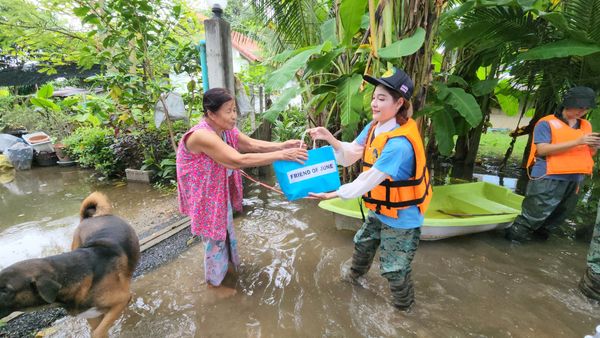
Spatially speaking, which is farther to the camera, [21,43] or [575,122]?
[21,43]

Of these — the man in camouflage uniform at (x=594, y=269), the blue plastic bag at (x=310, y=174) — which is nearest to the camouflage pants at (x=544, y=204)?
the man in camouflage uniform at (x=594, y=269)

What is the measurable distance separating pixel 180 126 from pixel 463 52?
5909 millimetres

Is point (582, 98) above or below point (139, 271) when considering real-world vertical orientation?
above

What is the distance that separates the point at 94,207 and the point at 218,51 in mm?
2351

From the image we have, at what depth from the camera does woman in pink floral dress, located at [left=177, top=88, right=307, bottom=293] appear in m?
2.29

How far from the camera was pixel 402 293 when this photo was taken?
2.48 metres

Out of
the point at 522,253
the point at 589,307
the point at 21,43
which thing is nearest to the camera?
the point at 589,307

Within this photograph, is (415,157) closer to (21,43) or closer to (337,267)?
(337,267)

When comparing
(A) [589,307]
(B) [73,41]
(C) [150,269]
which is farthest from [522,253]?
(B) [73,41]

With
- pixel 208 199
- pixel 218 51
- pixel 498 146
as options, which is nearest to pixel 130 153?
pixel 218 51

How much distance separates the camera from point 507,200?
14.6 feet

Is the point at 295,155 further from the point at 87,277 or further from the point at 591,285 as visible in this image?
the point at 591,285

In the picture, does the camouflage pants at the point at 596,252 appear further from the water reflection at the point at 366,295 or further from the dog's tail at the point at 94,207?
the dog's tail at the point at 94,207

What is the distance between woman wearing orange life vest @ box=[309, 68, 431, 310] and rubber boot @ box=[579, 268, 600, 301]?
1.68 meters
